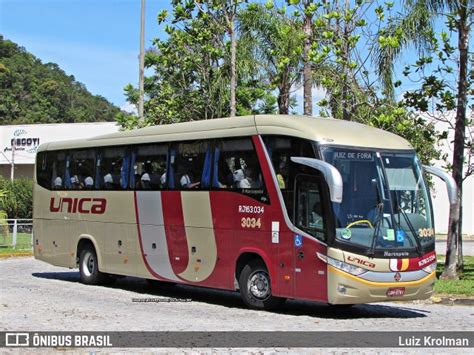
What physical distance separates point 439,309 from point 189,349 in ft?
22.5

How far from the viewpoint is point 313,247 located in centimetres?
1305

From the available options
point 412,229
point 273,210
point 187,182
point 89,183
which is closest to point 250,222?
point 273,210

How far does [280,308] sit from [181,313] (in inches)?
73.5

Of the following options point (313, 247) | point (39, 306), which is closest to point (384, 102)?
point (313, 247)

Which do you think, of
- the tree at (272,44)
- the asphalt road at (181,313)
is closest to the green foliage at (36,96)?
the tree at (272,44)

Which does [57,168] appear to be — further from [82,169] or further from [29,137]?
[29,137]

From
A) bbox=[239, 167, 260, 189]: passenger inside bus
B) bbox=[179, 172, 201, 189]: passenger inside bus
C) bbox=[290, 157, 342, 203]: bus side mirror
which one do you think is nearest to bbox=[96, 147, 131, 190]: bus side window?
bbox=[179, 172, 201, 189]: passenger inside bus

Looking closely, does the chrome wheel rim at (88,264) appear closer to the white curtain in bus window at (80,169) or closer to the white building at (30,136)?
the white curtain in bus window at (80,169)

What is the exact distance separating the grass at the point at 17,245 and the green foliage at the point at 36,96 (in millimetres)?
52534

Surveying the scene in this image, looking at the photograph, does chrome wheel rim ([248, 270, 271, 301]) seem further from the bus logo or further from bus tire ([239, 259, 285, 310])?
the bus logo

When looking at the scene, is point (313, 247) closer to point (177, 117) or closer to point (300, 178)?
point (300, 178)

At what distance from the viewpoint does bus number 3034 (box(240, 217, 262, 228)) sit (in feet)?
46.5

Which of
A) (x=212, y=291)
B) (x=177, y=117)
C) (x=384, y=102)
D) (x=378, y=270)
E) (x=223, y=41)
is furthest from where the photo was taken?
(x=177, y=117)

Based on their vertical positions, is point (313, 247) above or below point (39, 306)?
above
